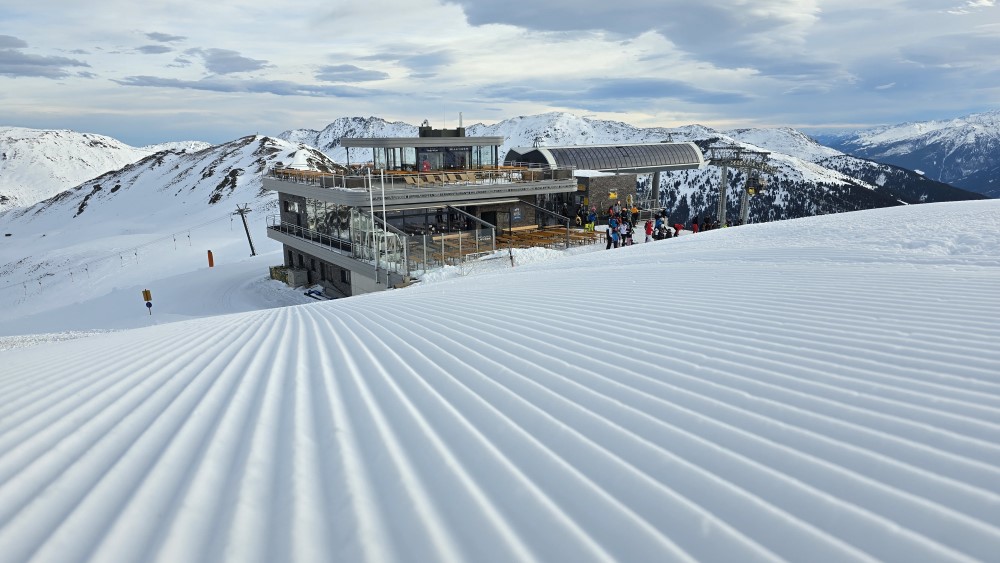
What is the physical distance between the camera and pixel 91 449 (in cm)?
356

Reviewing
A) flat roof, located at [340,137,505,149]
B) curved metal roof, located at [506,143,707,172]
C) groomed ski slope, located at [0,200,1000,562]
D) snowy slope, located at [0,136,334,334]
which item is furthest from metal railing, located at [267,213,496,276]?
curved metal roof, located at [506,143,707,172]

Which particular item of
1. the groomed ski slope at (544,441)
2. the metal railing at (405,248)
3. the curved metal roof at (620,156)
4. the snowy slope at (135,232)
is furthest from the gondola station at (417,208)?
the groomed ski slope at (544,441)

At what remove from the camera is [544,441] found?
347 cm

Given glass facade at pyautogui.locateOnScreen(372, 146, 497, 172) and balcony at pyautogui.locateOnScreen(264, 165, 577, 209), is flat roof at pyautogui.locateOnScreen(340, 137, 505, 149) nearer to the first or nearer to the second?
glass facade at pyautogui.locateOnScreen(372, 146, 497, 172)

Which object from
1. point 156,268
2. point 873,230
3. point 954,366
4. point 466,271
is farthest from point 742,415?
point 156,268

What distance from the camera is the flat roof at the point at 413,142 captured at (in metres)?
28.4

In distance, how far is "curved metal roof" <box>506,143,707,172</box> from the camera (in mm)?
38062

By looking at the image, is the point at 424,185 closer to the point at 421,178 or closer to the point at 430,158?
the point at 421,178

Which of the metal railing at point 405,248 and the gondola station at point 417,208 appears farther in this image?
the gondola station at point 417,208

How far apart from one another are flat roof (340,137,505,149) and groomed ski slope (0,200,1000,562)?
74.6ft

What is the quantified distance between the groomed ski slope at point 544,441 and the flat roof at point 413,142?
22.7 metres

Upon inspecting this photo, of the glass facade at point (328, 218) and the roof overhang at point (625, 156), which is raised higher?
the roof overhang at point (625, 156)

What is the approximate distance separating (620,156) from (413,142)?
16.4 meters

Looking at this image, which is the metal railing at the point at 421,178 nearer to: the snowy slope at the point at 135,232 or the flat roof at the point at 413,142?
the flat roof at the point at 413,142
